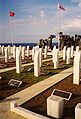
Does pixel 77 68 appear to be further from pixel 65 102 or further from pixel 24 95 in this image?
pixel 24 95

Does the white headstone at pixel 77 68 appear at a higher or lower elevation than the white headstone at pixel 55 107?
higher

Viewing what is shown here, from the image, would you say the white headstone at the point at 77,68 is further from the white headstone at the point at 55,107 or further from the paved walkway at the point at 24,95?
the white headstone at the point at 55,107


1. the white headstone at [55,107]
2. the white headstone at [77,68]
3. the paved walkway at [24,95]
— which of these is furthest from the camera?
the white headstone at [77,68]

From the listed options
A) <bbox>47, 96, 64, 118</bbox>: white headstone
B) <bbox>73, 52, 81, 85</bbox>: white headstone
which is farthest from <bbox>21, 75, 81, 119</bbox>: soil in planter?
<bbox>73, 52, 81, 85</bbox>: white headstone

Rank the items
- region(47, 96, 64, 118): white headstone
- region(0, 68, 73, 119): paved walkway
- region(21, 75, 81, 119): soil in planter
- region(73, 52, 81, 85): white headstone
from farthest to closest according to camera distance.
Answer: region(73, 52, 81, 85): white headstone → region(21, 75, 81, 119): soil in planter → region(0, 68, 73, 119): paved walkway → region(47, 96, 64, 118): white headstone

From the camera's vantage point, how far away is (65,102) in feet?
34.4

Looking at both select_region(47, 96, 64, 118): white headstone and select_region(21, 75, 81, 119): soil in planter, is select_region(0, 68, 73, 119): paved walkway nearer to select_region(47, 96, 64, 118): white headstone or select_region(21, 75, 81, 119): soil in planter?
select_region(21, 75, 81, 119): soil in planter

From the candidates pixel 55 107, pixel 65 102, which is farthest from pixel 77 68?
pixel 55 107

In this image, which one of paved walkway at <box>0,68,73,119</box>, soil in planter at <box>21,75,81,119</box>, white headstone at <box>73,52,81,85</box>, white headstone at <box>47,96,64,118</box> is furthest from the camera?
white headstone at <box>73,52,81,85</box>

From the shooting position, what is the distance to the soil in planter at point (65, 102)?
30.5 ft

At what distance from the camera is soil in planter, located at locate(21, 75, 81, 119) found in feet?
30.5

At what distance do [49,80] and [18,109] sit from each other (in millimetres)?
6179

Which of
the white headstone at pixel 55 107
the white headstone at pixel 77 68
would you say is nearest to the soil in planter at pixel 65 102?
the white headstone at pixel 55 107

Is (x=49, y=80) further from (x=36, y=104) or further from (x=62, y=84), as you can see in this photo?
(x=36, y=104)
